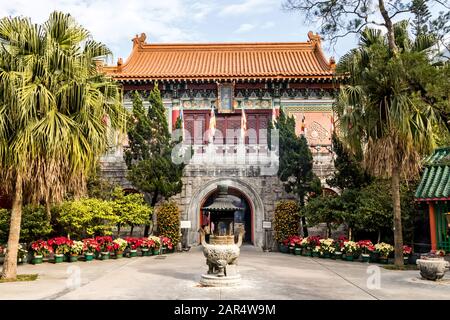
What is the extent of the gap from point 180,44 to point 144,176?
11489mm

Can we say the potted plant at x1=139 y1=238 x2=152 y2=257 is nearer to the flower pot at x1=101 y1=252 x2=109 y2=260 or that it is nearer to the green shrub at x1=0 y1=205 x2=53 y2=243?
the flower pot at x1=101 y1=252 x2=109 y2=260

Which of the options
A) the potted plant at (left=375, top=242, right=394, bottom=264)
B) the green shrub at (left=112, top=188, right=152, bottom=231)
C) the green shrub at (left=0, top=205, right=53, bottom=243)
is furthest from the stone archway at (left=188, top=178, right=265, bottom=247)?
the green shrub at (left=0, top=205, right=53, bottom=243)

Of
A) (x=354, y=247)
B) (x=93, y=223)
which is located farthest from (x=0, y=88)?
(x=354, y=247)

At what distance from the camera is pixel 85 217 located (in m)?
16.2

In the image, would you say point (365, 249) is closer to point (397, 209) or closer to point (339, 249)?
point (339, 249)

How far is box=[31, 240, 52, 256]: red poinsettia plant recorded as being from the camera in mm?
15087

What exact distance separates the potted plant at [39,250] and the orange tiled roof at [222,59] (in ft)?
33.0

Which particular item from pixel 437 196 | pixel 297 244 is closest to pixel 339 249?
pixel 297 244

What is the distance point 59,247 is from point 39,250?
68 cm

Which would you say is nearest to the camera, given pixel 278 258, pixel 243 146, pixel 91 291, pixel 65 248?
pixel 91 291

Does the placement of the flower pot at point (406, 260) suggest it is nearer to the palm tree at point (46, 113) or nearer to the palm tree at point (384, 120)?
the palm tree at point (384, 120)

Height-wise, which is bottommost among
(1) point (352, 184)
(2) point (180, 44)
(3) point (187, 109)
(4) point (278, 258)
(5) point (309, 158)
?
(4) point (278, 258)

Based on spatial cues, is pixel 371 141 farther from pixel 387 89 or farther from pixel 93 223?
pixel 93 223
